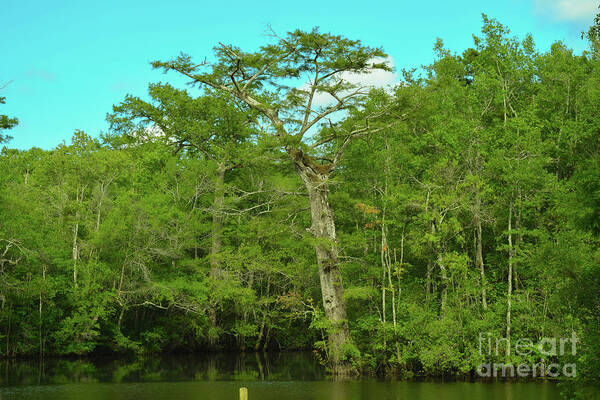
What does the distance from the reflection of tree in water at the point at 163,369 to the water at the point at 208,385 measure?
3cm

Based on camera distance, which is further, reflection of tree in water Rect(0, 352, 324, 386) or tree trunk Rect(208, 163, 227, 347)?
tree trunk Rect(208, 163, 227, 347)

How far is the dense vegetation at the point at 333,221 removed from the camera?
63.7 feet

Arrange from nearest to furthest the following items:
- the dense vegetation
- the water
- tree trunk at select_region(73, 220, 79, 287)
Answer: the water, the dense vegetation, tree trunk at select_region(73, 220, 79, 287)

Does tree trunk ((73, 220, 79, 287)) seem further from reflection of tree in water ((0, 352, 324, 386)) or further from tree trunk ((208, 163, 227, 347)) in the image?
tree trunk ((208, 163, 227, 347))

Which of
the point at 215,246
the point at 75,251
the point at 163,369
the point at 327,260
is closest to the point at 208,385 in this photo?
the point at 327,260

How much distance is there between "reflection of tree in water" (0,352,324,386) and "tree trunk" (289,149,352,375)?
1.23m

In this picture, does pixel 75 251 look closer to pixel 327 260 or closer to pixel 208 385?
pixel 208 385

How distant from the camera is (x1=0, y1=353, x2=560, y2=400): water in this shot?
1566 centimetres

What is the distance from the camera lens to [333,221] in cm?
2269

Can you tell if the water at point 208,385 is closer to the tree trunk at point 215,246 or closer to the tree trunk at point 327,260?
the tree trunk at point 327,260

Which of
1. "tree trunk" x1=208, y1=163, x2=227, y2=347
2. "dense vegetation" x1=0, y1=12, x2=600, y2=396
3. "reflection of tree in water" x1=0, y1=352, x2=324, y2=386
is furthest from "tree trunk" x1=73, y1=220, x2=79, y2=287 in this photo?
"tree trunk" x1=208, y1=163, x2=227, y2=347

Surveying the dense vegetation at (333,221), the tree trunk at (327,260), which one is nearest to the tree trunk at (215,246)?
the dense vegetation at (333,221)

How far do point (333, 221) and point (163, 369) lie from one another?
882 centimetres

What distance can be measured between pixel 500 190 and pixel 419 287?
4.46 m
